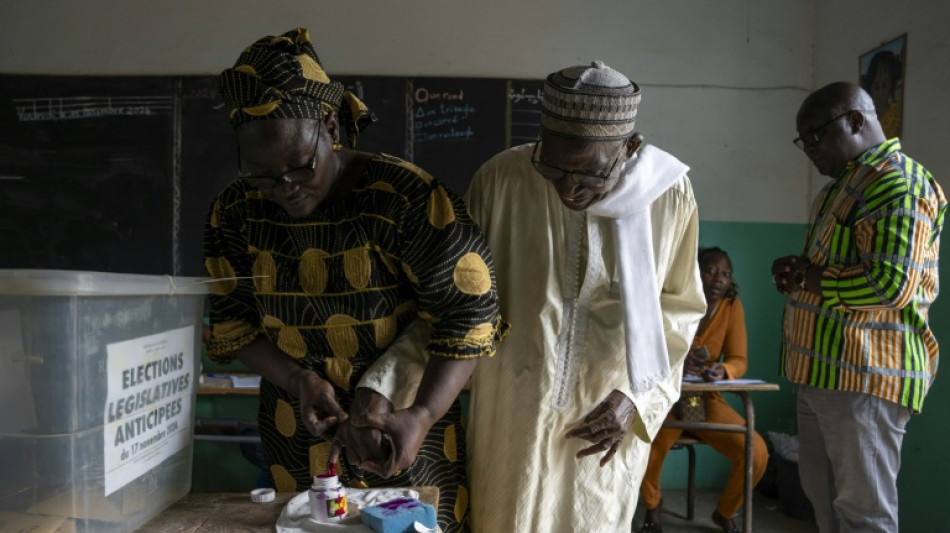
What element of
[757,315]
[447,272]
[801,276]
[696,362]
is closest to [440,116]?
[696,362]

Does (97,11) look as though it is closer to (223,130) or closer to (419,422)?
(223,130)

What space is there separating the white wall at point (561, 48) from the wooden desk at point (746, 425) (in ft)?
5.06

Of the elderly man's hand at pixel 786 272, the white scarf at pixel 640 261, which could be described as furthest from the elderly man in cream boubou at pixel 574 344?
the elderly man's hand at pixel 786 272

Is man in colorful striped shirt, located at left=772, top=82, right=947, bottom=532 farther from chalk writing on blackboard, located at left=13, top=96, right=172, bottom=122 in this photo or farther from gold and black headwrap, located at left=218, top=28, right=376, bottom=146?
chalk writing on blackboard, located at left=13, top=96, right=172, bottom=122

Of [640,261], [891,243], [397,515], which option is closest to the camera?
[397,515]

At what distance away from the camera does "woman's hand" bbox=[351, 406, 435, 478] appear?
136 centimetres

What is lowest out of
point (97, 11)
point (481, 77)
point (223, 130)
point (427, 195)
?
point (427, 195)

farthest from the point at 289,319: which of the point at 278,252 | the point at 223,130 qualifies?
the point at 223,130

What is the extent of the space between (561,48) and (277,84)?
3.78 m

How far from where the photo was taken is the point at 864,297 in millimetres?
2445

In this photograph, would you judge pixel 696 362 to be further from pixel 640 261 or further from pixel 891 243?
pixel 640 261

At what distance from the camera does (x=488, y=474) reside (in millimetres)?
1748

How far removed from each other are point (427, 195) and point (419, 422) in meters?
0.41

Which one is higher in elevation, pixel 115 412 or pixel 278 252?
pixel 278 252
